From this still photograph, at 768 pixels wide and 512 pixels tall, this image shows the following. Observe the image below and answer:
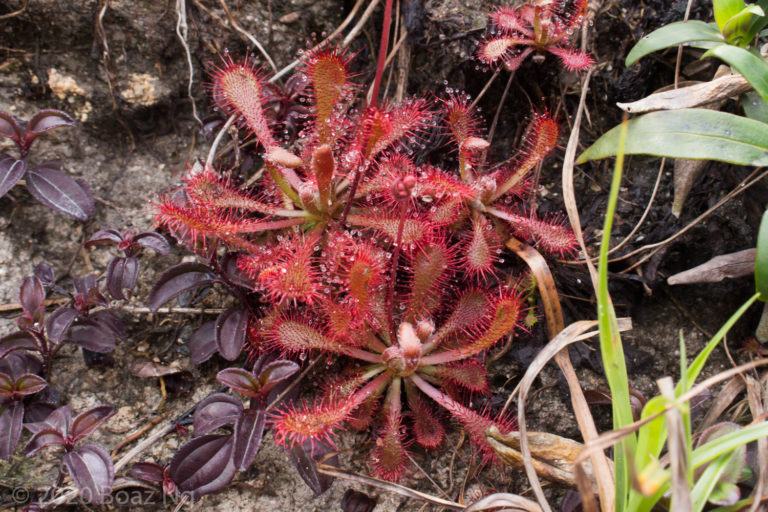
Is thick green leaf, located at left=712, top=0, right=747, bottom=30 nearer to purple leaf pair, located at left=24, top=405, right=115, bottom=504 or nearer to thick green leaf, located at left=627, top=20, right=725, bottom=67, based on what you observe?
thick green leaf, located at left=627, top=20, right=725, bottom=67

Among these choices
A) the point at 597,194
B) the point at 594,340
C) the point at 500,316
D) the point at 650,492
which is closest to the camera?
the point at 650,492

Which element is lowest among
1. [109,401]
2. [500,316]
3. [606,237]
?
[109,401]

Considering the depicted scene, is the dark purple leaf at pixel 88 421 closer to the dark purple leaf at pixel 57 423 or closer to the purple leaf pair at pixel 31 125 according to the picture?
the dark purple leaf at pixel 57 423

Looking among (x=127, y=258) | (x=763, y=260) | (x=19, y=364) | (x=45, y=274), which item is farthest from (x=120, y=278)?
(x=763, y=260)

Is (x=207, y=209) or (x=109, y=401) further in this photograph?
(x=109, y=401)

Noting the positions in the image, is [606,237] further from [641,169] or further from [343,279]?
[641,169]

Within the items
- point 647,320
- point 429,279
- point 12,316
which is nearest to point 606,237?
point 429,279
